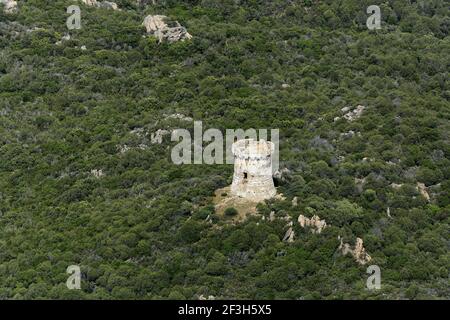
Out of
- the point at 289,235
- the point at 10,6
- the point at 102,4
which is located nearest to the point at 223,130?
the point at 289,235

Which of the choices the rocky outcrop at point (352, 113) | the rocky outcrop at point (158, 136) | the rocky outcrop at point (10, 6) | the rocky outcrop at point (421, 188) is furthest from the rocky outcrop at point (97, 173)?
the rocky outcrop at point (10, 6)

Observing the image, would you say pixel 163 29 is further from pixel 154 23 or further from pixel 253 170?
pixel 253 170

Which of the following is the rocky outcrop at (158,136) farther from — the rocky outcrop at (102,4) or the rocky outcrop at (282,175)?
the rocky outcrop at (102,4)

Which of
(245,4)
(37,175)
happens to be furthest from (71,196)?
(245,4)

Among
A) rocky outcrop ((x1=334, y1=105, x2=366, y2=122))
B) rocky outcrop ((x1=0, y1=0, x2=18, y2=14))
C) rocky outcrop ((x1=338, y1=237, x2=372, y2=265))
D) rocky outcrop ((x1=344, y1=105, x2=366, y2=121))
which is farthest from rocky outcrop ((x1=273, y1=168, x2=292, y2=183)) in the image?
rocky outcrop ((x1=0, y1=0, x2=18, y2=14))

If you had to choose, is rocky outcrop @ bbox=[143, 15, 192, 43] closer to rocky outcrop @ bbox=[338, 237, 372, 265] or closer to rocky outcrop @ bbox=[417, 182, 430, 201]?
rocky outcrop @ bbox=[417, 182, 430, 201]

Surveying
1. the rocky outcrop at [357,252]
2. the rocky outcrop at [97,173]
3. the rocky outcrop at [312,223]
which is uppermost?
the rocky outcrop at [97,173]
